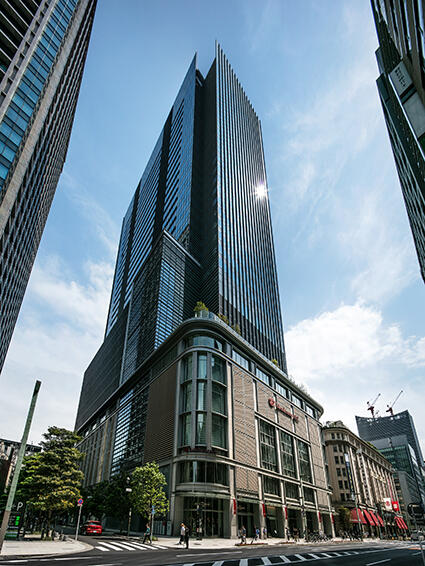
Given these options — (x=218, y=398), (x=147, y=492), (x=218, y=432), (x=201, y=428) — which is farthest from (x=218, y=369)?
(x=147, y=492)

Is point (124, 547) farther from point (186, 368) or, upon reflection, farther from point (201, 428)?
point (186, 368)

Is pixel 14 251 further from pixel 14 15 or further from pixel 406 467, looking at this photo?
pixel 406 467

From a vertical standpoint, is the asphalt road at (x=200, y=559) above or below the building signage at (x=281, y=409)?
below

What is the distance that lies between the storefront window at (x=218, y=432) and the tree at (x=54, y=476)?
16.1m

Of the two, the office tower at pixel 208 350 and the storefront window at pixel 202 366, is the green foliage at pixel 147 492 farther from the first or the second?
the storefront window at pixel 202 366

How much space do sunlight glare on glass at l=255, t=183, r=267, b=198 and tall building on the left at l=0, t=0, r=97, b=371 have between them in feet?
237

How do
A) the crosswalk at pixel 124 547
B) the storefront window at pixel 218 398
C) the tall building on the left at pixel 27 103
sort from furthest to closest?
the storefront window at pixel 218 398 → the tall building on the left at pixel 27 103 → the crosswalk at pixel 124 547

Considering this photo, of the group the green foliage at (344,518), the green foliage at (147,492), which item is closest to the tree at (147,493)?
the green foliage at (147,492)

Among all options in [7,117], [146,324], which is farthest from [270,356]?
[7,117]

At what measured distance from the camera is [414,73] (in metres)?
20.6

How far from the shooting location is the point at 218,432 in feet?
140

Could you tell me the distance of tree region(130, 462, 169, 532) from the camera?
32875mm

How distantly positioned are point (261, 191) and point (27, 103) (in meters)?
90.2

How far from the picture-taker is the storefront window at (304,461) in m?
61.1
